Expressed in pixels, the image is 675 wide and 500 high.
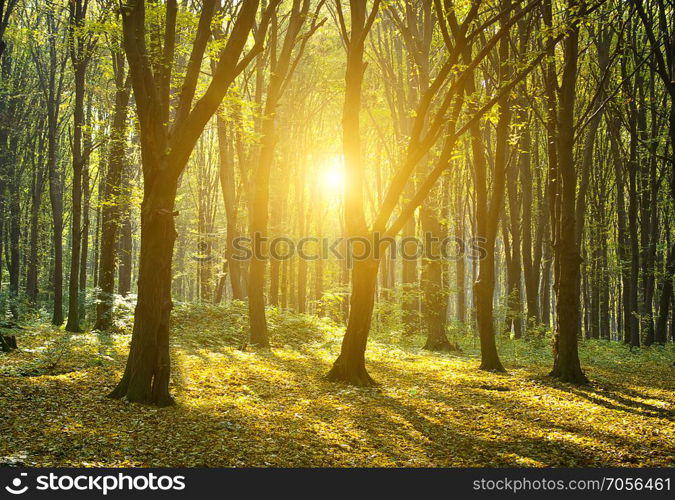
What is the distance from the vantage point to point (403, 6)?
18.8 meters

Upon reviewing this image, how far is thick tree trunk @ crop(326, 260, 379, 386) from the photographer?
393 inches

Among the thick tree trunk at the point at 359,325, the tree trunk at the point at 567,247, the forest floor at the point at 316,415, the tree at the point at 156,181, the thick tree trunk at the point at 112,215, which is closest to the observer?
the forest floor at the point at 316,415

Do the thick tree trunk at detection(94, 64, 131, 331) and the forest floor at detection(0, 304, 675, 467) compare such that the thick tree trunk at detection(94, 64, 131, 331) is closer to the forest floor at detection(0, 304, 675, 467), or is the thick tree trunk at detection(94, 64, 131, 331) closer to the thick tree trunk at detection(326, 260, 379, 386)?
the forest floor at detection(0, 304, 675, 467)

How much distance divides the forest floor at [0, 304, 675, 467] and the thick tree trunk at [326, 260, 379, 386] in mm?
460

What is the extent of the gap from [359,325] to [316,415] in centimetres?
262

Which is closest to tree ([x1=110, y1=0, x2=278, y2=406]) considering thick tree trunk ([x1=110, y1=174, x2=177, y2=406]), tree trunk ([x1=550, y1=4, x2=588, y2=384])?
thick tree trunk ([x1=110, y1=174, x2=177, y2=406])

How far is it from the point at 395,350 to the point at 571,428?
29.5 ft

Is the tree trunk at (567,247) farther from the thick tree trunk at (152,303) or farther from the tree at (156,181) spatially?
the thick tree trunk at (152,303)

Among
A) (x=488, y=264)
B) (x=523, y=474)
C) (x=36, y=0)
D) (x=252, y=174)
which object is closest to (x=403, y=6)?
(x=252, y=174)

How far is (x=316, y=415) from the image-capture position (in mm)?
7688

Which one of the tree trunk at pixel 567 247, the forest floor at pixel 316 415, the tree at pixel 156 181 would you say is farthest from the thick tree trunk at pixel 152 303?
the tree trunk at pixel 567 247

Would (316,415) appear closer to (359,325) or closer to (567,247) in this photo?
(359,325)

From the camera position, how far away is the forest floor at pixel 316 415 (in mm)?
5637

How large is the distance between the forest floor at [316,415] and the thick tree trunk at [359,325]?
1.51 ft
